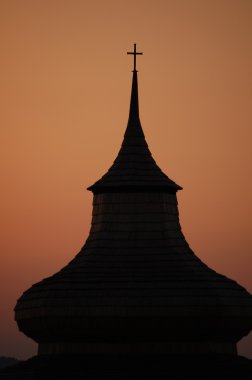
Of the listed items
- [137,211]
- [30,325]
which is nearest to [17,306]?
[30,325]

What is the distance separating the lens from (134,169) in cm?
11250

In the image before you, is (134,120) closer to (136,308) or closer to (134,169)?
(134,169)

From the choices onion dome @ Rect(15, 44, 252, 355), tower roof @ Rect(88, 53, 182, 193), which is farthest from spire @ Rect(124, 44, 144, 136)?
onion dome @ Rect(15, 44, 252, 355)

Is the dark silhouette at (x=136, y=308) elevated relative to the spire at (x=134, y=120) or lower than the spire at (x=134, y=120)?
lower

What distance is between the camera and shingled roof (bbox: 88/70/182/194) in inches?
4395

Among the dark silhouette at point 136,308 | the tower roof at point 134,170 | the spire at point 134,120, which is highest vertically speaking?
the spire at point 134,120

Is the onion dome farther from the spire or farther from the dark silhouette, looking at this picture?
the spire

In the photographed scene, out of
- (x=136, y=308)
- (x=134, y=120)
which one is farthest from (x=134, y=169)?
(x=136, y=308)

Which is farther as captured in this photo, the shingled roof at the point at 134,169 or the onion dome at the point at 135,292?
the shingled roof at the point at 134,169

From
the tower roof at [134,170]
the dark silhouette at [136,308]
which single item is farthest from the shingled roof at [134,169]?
the dark silhouette at [136,308]

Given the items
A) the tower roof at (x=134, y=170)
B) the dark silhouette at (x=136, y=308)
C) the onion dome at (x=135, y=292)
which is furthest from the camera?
the tower roof at (x=134, y=170)

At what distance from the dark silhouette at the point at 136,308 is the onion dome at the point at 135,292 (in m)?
0.06

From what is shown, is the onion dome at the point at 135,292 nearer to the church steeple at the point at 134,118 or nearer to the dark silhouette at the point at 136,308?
the dark silhouette at the point at 136,308

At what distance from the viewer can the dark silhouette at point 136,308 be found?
343 ft
